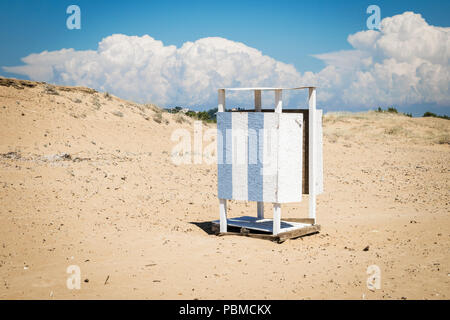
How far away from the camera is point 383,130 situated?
29.5 metres

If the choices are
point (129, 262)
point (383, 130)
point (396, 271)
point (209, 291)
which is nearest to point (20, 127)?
point (129, 262)

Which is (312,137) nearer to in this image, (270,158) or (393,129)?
(270,158)

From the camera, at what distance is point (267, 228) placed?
773cm

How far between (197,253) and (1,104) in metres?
12.1

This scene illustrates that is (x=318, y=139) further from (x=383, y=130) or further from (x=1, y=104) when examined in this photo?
(x=383, y=130)

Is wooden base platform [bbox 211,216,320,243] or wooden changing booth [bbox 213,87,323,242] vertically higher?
wooden changing booth [bbox 213,87,323,242]

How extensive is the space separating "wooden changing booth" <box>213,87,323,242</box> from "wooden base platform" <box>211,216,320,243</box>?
17 mm

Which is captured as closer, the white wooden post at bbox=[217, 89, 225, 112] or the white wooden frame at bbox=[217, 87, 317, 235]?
the white wooden frame at bbox=[217, 87, 317, 235]

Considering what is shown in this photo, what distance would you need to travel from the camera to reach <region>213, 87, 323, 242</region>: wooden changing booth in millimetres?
7129

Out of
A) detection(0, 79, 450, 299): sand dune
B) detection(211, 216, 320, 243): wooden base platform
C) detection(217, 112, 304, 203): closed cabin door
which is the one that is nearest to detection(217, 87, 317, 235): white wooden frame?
detection(211, 216, 320, 243): wooden base platform

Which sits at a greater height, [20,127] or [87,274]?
[20,127]

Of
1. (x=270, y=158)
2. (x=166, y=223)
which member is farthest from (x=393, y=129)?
(x=270, y=158)

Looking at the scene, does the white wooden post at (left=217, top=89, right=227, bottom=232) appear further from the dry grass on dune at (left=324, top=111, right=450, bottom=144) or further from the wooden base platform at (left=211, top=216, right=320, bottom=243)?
the dry grass on dune at (left=324, top=111, right=450, bottom=144)

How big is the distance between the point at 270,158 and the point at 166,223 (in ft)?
9.04
